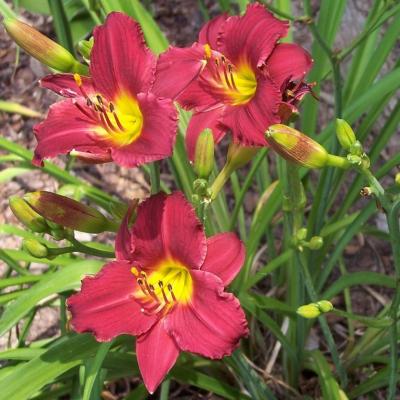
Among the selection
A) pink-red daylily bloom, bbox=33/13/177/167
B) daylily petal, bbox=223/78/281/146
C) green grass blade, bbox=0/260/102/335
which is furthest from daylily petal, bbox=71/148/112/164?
green grass blade, bbox=0/260/102/335

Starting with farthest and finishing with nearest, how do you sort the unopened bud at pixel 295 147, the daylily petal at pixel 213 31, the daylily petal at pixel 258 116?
the daylily petal at pixel 213 31 < the daylily petal at pixel 258 116 < the unopened bud at pixel 295 147

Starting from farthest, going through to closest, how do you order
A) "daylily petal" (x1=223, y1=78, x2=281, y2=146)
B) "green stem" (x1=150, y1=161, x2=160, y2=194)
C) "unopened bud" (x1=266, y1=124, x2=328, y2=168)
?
"green stem" (x1=150, y1=161, x2=160, y2=194)
"daylily petal" (x1=223, y1=78, x2=281, y2=146)
"unopened bud" (x1=266, y1=124, x2=328, y2=168)

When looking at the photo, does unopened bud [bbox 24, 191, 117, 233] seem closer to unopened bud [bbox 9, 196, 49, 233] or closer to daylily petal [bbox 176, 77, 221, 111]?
unopened bud [bbox 9, 196, 49, 233]

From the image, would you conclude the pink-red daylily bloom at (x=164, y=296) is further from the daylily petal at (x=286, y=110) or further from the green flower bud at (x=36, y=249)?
the daylily petal at (x=286, y=110)

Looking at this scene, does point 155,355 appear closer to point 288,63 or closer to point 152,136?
point 152,136

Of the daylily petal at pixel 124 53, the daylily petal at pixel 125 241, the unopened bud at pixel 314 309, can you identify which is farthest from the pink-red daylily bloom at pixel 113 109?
the unopened bud at pixel 314 309

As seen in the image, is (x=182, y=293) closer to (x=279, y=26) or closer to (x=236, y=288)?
(x=236, y=288)
